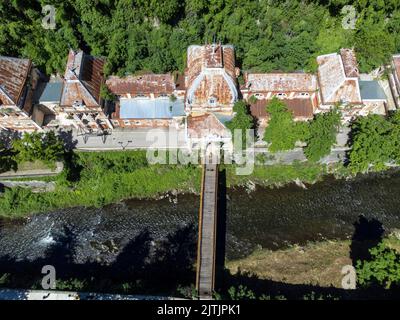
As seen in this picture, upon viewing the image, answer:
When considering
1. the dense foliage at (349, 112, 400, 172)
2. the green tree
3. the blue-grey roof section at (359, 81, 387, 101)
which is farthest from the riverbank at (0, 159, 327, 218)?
the blue-grey roof section at (359, 81, 387, 101)

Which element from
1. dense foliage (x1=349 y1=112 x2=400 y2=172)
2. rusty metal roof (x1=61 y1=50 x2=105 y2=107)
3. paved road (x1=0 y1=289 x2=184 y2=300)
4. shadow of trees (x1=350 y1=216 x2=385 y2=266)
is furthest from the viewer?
shadow of trees (x1=350 y1=216 x2=385 y2=266)

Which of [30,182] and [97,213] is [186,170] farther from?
[30,182]

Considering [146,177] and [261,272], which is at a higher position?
[146,177]

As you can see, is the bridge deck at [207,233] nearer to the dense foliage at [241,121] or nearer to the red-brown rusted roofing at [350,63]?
the dense foliage at [241,121]

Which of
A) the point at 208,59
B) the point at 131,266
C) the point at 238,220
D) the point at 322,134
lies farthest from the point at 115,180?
the point at 322,134

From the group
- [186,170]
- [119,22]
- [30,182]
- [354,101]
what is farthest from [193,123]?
[30,182]

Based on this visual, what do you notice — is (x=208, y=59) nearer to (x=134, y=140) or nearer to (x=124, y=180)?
(x=134, y=140)

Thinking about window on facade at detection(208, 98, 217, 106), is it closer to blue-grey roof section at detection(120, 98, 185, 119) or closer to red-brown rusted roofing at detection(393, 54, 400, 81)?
blue-grey roof section at detection(120, 98, 185, 119)
